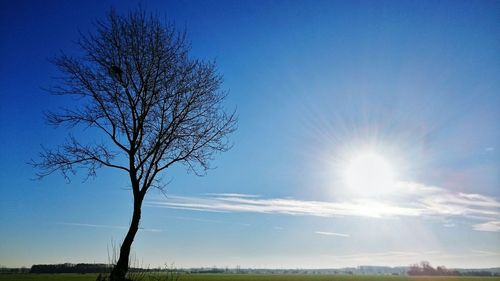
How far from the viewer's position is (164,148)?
13.9 meters

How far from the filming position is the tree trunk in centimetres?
1171

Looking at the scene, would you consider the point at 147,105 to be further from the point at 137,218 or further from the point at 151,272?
the point at 151,272

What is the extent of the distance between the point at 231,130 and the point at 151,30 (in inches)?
185

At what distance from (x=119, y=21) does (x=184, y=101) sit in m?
3.71

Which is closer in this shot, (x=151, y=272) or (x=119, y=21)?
(x=151, y=272)

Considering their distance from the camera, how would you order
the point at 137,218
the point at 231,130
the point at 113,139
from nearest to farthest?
the point at 137,218 < the point at 113,139 < the point at 231,130

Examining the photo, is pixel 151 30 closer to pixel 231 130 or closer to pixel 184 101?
pixel 184 101

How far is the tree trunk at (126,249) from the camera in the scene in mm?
11711

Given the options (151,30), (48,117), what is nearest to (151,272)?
(48,117)

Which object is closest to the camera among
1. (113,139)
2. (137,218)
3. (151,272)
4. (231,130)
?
(151,272)

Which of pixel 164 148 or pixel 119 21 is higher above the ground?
pixel 119 21

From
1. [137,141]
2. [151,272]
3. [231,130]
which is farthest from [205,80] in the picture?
[151,272]

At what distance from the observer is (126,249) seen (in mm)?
12047

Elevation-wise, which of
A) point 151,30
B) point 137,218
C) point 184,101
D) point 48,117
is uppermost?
point 151,30
